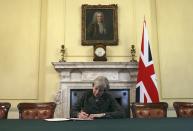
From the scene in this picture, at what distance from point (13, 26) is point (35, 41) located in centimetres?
51

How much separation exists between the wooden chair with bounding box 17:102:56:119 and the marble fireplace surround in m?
1.96

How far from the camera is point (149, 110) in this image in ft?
10.1

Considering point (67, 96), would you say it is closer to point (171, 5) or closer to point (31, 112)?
point (31, 112)

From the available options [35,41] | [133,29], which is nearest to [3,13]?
[35,41]

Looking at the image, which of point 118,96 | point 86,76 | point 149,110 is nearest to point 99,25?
point 86,76

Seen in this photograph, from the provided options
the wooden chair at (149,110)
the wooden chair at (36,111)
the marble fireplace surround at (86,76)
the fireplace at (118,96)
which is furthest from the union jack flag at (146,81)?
the wooden chair at (36,111)

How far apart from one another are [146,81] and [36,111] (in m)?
1.89

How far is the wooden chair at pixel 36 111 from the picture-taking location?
3.01 metres

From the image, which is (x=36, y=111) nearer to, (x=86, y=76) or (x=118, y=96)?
(x=86, y=76)

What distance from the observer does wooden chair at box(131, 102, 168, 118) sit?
9.95 feet

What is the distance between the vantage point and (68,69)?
16.7ft

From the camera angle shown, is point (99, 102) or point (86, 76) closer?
point (99, 102)

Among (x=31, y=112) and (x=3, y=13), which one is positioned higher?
(x=3, y=13)

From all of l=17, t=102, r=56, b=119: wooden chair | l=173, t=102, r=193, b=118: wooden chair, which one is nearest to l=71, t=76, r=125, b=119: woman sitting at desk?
l=17, t=102, r=56, b=119: wooden chair
